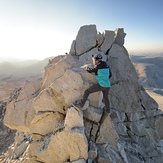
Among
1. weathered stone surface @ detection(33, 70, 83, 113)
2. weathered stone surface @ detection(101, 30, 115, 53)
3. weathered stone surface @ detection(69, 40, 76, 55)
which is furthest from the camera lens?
weathered stone surface @ detection(69, 40, 76, 55)

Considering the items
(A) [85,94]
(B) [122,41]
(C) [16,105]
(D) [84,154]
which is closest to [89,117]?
(A) [85,94]

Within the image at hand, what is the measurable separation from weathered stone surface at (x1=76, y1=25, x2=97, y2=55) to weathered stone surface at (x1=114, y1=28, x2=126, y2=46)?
4.82ft

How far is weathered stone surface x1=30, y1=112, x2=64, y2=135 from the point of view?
388 inches

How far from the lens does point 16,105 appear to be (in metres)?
11.8

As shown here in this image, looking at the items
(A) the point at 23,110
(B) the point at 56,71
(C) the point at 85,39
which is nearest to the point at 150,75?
(C) the point at 85,39

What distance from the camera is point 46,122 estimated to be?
991 centimetres

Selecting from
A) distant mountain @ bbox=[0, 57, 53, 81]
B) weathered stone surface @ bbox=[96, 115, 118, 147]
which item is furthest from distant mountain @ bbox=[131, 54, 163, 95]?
weathered stone surface @ bbox=[96, 115, 118, 147]

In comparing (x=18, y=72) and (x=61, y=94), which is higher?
(x=61, y=94)

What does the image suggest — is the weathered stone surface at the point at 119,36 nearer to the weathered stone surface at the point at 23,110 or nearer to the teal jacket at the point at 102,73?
the teal jacket at the point at 102,73

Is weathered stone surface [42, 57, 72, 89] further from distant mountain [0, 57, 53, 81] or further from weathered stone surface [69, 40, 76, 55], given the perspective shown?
distant mountain [0, 57, 53, 81]

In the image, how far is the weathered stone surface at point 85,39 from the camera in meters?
12.7

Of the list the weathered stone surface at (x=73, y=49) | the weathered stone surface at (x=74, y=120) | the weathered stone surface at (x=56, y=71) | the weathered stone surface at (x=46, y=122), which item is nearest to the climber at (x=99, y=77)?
the weathered stone surface at (x=74, y=120)

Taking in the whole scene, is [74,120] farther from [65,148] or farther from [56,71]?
[56,71]

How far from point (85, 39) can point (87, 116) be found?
18.1 ft
